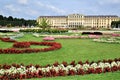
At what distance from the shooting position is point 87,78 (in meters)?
6.83

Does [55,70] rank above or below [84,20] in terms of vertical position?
above

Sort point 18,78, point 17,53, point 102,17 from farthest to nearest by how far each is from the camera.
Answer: point 102,17
point 17,53
point 18,78

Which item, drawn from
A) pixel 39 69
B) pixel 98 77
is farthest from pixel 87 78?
pixel 39 69

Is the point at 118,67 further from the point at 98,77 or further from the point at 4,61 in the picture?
the point at 4,61

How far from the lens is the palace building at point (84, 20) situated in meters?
114

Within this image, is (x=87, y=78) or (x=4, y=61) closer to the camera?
(x=87, y=78)

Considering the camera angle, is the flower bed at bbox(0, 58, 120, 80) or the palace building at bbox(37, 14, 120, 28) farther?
the palace building at bbox(37, 14, 120, 28)

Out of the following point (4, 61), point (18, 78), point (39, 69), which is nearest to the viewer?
point (18, 78)

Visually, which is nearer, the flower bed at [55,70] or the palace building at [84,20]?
the flower bed at [55,70]

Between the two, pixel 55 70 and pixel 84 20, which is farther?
pixel 84 20

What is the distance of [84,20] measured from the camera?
384ft

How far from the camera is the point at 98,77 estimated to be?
691cm

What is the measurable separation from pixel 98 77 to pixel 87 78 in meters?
0.28

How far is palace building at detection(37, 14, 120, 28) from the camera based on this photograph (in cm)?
11400
